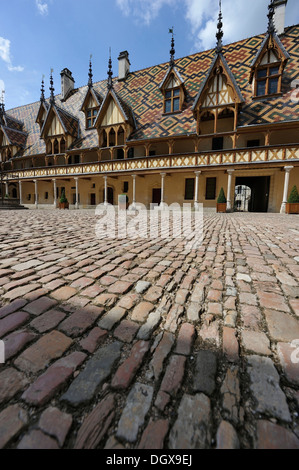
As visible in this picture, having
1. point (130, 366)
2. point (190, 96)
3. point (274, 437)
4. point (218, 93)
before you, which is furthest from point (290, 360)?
point (190, 96)

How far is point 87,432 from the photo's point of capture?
835 mm

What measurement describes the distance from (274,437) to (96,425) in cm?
72

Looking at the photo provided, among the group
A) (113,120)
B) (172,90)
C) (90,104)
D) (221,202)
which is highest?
(90,104)

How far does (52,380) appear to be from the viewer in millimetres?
1060

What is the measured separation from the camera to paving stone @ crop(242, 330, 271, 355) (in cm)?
129

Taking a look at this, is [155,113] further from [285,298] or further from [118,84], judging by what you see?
[285,298]

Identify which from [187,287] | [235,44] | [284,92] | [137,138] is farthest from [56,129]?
[187,287]

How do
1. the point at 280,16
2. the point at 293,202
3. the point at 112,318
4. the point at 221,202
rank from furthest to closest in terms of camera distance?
1. the point at 280,16
2. the point at 221,202
3. the point at 293,202
4. the point at 112,318

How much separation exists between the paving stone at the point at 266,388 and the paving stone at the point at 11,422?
1.01 m

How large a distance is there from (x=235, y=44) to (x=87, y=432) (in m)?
25.7

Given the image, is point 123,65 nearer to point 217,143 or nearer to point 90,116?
point 90,116

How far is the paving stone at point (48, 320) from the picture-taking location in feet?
4.79

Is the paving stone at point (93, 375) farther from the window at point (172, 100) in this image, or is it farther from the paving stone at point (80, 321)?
the window at point (172, 100)

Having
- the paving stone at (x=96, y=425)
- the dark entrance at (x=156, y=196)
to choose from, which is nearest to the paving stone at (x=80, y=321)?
the paving stone at (x=96, y=425)
